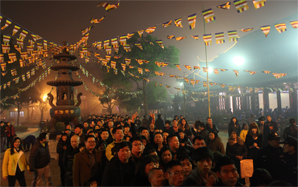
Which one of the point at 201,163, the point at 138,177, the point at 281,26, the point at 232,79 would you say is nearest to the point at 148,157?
the point at 138,177

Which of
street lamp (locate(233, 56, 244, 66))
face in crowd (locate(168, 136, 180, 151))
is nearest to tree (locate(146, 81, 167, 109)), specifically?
street lamp (locate(233, 56, 244, 66))

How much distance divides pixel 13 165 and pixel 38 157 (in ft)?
2.02

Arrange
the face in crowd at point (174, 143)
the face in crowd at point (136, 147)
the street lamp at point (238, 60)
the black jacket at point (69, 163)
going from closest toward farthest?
the face in crowd at point (136, 147)
the black jacket at point (69, 163)
the face in crowd at point (174, 143)
the street lamp at point (238, 60)

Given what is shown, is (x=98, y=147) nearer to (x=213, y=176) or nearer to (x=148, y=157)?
(x=148, y=157)

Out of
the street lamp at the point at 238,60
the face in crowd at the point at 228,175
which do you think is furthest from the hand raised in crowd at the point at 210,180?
the street lamp at the point at 238,60

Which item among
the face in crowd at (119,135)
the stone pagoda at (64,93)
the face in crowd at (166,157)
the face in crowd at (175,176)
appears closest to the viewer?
the face in crowd at (175,176)

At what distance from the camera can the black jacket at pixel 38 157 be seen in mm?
6203

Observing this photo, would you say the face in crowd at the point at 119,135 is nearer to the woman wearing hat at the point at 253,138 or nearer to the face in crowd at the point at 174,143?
the face in crowd at the point at 174,143

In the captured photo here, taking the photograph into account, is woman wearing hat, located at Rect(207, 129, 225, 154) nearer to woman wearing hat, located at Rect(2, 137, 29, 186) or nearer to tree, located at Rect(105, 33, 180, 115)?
woman wearing hat, located at Rect(2, 137, 29, 186)

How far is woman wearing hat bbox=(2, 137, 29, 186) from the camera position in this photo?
237 inches

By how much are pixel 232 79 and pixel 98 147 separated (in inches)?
1088

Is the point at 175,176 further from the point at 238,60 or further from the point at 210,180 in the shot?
the point at 238,60

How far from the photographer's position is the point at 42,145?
650cm

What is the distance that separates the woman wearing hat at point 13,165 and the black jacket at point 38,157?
0.30 m
